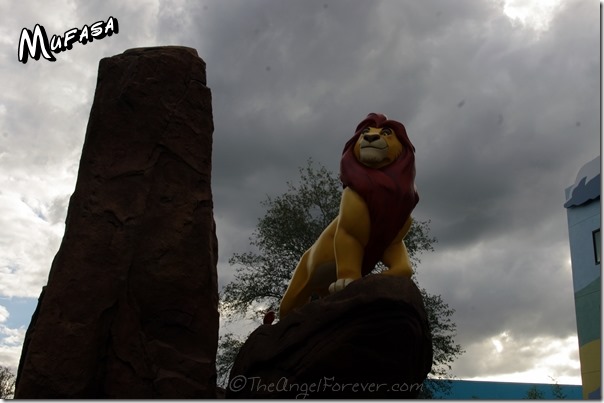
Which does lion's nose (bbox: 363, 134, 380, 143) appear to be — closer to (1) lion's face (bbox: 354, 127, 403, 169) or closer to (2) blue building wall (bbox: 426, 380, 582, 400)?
(1) lion's face (bbox: 354, 127, 403, 169)

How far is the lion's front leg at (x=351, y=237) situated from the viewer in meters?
5.11

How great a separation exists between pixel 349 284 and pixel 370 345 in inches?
18.4

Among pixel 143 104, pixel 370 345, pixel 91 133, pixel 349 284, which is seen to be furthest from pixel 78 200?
pixel 370 345

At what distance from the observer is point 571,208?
45.3 ft

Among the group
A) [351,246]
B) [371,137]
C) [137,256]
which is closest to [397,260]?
[351,246]

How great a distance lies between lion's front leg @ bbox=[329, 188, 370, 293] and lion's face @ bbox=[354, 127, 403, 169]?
37 cm

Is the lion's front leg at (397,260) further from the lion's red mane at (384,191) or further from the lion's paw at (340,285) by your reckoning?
the lion's paw at (340,285)

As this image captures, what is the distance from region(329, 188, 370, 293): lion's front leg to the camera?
5113mm

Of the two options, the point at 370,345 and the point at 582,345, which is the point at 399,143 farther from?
the point at 582,345

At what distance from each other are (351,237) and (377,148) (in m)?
0.84

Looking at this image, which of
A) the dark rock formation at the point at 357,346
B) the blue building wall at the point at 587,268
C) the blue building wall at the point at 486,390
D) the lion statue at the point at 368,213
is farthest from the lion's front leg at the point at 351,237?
the blue building wall at the point at 486,390

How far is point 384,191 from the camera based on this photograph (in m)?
5.23

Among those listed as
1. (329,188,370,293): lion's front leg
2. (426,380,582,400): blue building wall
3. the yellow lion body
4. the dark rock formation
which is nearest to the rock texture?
the dark rock formation

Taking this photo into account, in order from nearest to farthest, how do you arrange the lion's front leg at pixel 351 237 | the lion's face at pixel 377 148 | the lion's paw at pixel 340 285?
the lion's paw at pixel 340 285, the lion's front leg at pixel 351 237, the lion's face at pixel 377 148
